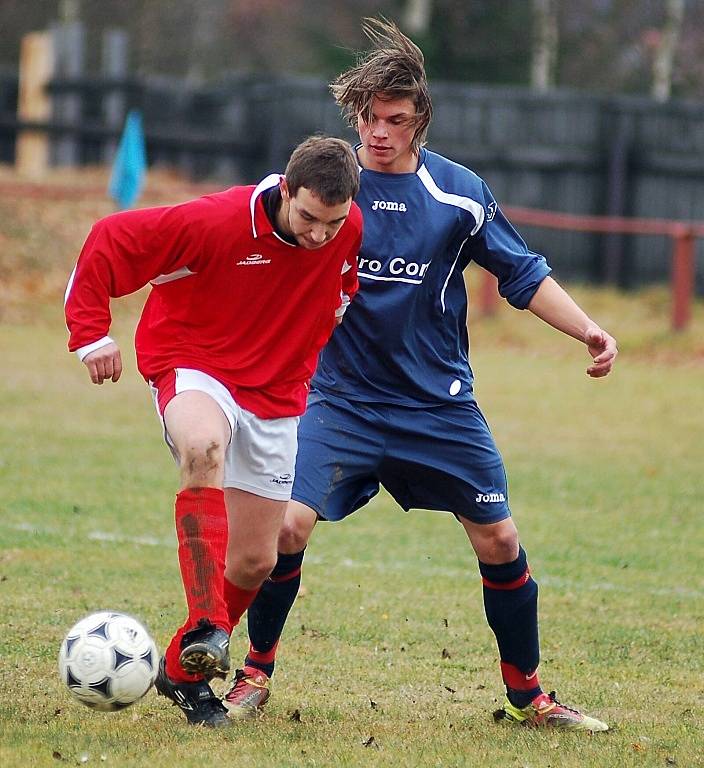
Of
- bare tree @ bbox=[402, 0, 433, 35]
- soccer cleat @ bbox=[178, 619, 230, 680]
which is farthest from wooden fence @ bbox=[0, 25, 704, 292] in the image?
soccer cleat @ bbox=[178, 619, 230, 680]

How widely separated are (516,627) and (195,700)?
110 centimetres

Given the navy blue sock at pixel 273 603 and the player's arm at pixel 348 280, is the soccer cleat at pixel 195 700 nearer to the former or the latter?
the navy blue sock at pixel 273 603

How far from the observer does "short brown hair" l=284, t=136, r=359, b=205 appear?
13.3 ft

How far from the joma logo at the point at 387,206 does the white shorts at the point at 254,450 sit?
0.75m

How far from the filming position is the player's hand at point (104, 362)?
4094mm

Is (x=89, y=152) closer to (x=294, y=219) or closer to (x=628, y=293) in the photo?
(x=628, y=293)

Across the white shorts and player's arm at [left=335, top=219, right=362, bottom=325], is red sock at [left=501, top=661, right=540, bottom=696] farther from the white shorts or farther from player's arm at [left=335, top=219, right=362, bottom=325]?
player's arm at [left=335, top=219, right=362, bottom=325]

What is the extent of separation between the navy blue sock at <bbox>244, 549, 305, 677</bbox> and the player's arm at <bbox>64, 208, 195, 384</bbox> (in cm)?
91

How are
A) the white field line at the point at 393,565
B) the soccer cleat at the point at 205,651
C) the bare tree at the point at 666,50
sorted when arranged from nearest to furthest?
the soccer cleat at the point at 205,651, the white field line at the point at 393,565, the bare tree at the point at 666,50

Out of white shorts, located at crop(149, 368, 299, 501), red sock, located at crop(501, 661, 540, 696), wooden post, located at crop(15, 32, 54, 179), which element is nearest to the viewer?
white shorts, located at crop(149, 368, 299, 501)

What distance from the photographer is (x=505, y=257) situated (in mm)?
4648

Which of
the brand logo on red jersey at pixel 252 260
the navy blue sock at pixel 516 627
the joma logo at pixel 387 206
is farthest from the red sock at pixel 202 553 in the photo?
the joma logo at pixel 387 206

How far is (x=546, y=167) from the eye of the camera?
19.8 meters

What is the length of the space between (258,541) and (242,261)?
2.83 feet
